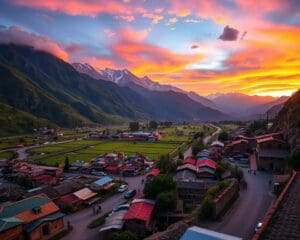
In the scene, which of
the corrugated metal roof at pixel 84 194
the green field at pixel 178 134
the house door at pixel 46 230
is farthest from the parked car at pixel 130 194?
the green field at pixel 178 134

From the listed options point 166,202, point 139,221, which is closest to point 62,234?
point 139,221

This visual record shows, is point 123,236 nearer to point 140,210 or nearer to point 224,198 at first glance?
point 140,210

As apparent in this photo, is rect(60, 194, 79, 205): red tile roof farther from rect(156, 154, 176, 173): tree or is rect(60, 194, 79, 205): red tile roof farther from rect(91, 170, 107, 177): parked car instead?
rect(91, 170, 107, 177): parked car

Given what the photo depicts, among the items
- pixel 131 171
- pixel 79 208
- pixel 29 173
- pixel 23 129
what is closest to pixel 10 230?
pixel 79 208

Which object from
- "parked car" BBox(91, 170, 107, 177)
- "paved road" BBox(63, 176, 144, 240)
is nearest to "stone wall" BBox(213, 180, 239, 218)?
"paved road" BBox(63, 176, 144, 240)

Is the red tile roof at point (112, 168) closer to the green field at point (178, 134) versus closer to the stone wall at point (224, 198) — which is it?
the stone wall at point (224, 198)

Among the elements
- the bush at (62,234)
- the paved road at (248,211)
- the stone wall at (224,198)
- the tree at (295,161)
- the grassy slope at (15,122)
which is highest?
the grassy slope at (15,122)
